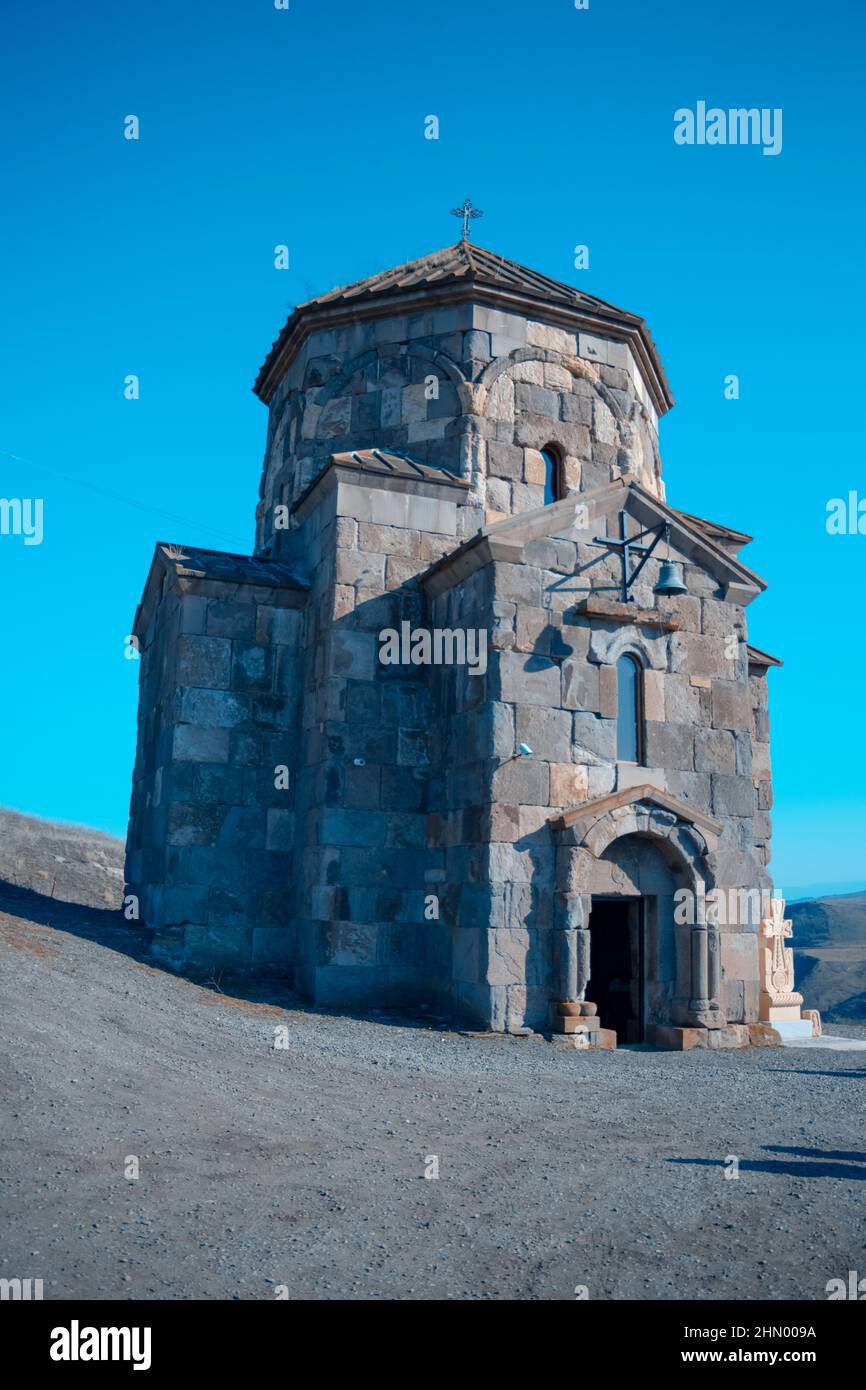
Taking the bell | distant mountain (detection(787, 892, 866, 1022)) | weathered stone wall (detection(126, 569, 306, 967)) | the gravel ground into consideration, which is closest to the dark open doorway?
the gravel ground

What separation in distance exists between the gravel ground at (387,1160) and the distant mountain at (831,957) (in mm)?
21690

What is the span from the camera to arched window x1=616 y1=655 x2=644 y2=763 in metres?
11.9

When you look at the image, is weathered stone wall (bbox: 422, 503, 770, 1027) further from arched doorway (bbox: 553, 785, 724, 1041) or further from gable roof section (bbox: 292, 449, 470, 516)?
gable roof section (bbox: 292, 449, 470, 516)

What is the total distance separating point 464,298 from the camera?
14039 millimetres

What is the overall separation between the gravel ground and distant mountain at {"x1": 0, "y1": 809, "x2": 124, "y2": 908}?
37.1 feet

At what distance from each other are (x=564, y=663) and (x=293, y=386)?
673 centimetres

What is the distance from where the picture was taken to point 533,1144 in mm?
6676

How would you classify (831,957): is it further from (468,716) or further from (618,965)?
(468,716)

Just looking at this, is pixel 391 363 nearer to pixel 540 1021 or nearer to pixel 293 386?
pixel 293 386

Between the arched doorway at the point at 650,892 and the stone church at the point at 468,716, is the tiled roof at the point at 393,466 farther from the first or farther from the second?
the arched doorway at the point at 650,892

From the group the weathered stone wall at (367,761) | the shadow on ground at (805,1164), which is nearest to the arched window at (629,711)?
the weathered stone wall at (367,761)

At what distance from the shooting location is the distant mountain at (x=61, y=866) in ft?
72.3
